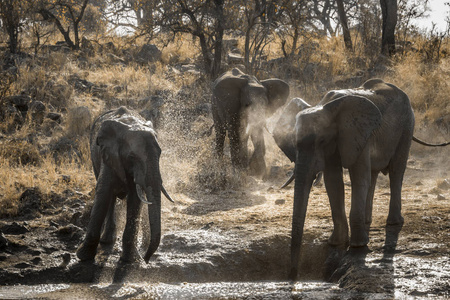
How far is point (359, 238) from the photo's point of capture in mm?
6422

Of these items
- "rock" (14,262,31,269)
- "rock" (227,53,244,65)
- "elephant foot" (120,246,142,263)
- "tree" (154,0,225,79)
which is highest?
"tree" (154,0,225,79)

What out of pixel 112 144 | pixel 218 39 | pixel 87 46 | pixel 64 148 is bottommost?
pixel 64 148

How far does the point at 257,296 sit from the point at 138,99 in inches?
384

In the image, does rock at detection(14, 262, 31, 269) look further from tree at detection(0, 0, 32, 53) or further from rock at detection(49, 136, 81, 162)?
tree at detection(0, 0, 32, 53)

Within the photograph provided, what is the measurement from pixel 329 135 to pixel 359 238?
1142 mm

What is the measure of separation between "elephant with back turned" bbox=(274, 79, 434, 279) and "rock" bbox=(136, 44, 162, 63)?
11481 mm

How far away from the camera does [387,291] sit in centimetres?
540

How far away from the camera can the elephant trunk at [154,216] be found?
223 inches

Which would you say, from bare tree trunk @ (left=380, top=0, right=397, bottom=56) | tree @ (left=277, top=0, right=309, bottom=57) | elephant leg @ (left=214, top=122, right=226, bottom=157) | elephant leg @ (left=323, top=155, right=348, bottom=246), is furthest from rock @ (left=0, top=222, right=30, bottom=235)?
bare tree trunk @ (left=380, top=0, right=397, bottom=56)

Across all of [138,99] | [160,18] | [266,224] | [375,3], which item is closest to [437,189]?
[266,224]

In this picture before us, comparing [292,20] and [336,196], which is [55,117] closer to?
[292,20]

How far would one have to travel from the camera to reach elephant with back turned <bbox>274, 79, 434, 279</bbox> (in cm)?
588

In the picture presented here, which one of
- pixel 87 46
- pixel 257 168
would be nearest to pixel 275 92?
pixel 257 168

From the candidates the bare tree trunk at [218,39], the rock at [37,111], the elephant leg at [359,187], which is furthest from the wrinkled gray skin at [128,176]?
the bare tree trunk at [218,39]
